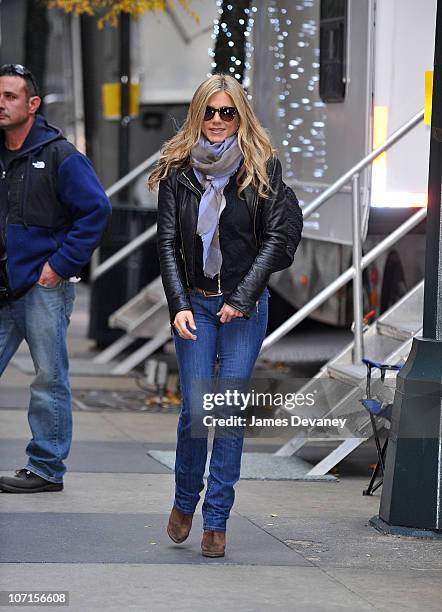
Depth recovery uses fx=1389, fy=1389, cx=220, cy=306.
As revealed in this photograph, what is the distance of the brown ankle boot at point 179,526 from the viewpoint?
5688 mm

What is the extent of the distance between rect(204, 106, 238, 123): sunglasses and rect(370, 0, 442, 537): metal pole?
1.01 m

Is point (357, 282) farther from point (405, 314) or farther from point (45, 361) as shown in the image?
point (45, 361)

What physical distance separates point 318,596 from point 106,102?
10.4 meters

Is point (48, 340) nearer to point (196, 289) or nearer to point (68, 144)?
point (68, 144)

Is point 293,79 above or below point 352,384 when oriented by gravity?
above

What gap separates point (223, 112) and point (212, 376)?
41.7 inches

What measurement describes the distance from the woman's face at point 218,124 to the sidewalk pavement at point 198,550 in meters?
1.70

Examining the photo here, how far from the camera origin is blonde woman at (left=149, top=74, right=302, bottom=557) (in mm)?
5520

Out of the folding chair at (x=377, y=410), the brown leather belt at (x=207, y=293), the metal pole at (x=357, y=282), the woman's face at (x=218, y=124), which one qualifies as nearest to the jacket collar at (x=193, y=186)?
the woman's face at (x=218, y=124)

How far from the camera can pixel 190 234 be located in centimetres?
558

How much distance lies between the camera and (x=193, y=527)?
614 cm

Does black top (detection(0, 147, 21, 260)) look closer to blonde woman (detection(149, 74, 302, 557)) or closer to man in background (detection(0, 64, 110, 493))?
man in background (detection(0, 64, 110, 493))

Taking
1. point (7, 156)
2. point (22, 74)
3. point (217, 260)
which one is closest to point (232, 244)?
point (217, 260)

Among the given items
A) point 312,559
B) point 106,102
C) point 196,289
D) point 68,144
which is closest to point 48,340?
point 68,144
